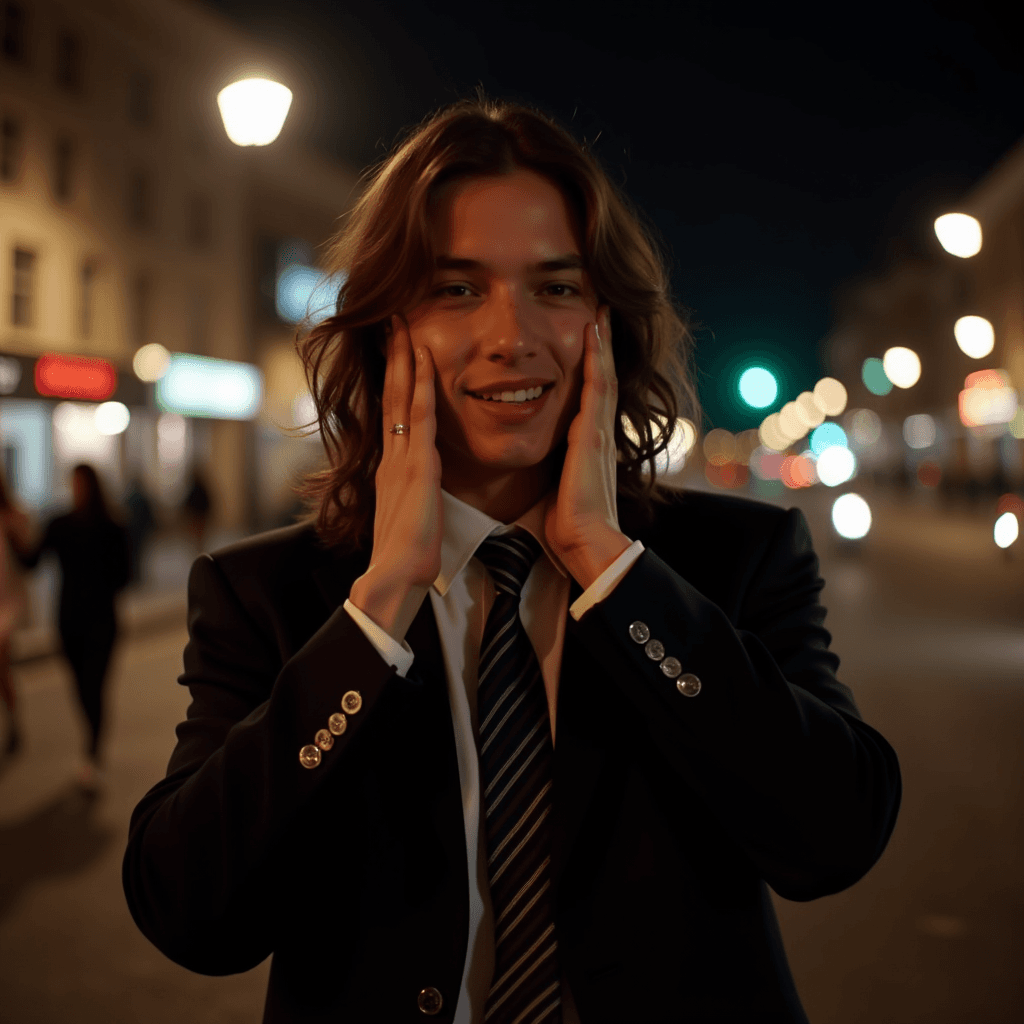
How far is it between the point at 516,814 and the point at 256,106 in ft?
17.1

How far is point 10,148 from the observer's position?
18453 mm

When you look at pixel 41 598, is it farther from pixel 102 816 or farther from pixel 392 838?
pixel 392 838

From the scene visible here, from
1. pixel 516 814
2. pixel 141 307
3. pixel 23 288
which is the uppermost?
pixel 141 307

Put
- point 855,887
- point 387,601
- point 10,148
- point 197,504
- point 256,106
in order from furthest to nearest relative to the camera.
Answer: point 197,504 < point 10,148 < point 256,106 < point 855,887 < point 387,601

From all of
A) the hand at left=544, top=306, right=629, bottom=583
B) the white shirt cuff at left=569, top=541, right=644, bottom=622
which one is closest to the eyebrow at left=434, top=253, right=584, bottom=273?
the hand at left=544, top=306, right=629, bottom=583

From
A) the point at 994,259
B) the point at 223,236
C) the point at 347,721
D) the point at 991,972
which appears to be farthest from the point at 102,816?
the point at 994,259

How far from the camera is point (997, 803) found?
5824 millimetres

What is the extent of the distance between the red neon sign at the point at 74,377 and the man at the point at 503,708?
17939 millimetres

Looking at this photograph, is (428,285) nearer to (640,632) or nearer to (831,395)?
(640,632)

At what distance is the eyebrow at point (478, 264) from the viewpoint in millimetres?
1808

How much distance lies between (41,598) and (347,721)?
54.0 ft

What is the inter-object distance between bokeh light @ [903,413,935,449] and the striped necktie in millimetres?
75296

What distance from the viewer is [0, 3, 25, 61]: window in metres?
18.6

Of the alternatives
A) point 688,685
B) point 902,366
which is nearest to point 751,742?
point 688,685
